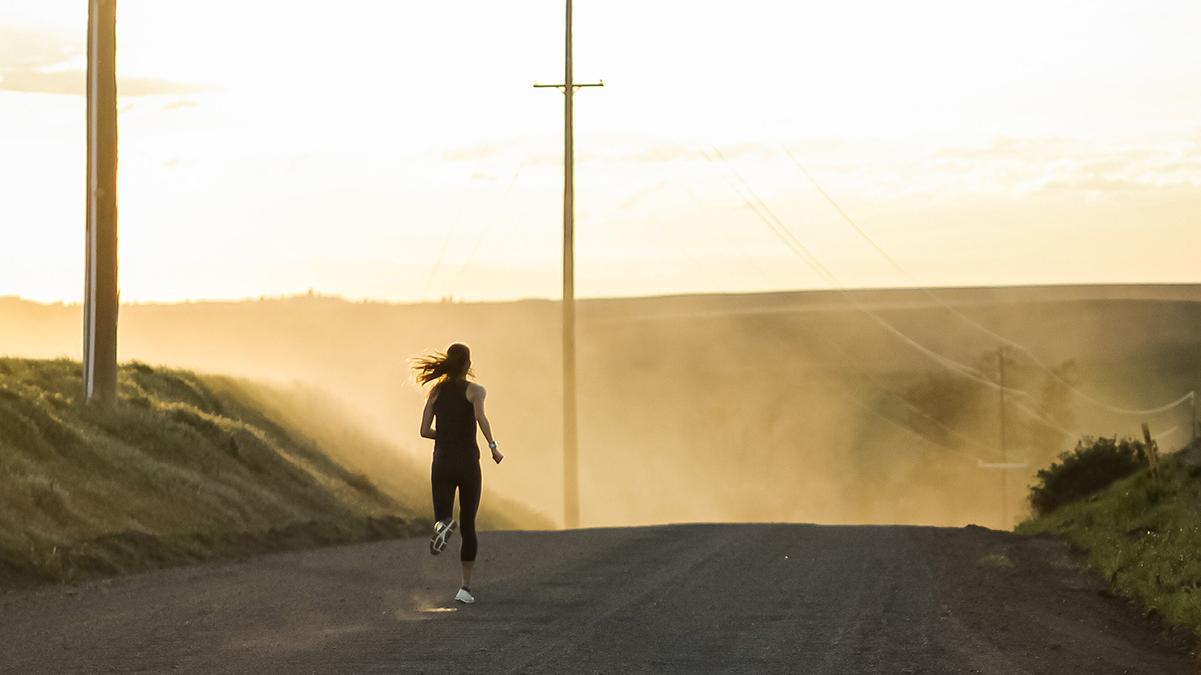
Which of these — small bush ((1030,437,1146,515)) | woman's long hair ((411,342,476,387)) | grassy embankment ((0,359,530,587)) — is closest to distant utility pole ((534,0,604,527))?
grassy embankment ((0,359,530,587))

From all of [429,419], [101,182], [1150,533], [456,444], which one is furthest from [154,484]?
[1150,533]

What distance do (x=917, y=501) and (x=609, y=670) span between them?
264 feet

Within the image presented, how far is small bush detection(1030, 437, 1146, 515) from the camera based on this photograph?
107 ft

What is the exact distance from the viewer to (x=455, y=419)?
1506 cm

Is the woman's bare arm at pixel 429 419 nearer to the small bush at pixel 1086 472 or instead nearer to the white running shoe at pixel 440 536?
the white running shoe at pixel 440 536

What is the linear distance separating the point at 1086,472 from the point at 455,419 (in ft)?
67.7

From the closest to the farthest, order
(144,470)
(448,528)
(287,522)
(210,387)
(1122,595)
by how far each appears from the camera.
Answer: (448,528) < (1122,595) < (144,470) < (287,522) < (210,387)

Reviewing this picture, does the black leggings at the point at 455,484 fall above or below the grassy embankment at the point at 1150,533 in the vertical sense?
above

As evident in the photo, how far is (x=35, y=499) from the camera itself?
64.1 feet

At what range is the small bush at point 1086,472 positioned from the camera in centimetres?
3266

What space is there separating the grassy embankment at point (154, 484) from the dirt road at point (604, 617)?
4.01 ft

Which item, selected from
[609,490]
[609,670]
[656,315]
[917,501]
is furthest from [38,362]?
[656,315]

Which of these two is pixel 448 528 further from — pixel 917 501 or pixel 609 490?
pixel 917 501

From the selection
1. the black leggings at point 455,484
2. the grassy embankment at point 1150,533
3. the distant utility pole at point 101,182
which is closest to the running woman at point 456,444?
the black leggings at point 455,484
